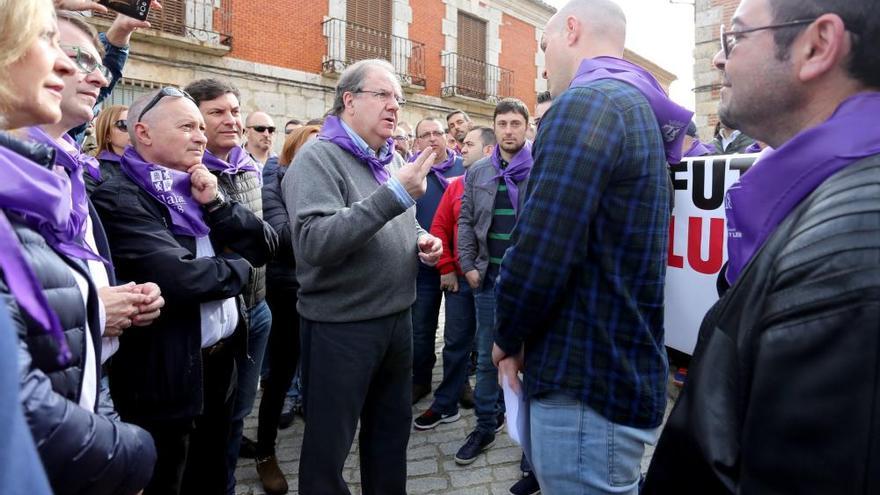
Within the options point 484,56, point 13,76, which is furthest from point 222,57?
point 13,76

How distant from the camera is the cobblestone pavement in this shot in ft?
10.6

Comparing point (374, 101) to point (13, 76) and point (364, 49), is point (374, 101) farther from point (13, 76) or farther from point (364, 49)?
point (364, 49)

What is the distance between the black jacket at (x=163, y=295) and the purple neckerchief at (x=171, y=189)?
0.04 m

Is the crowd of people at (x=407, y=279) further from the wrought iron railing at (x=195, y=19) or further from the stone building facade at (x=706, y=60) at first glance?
the stone building facade at (x=706, y=60)

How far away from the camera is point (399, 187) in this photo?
2270 millimetres

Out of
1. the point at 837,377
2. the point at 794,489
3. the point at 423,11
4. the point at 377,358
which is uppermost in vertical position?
the point at 423,11

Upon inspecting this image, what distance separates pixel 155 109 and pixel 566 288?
1898 millimetres

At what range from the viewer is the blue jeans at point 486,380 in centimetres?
367

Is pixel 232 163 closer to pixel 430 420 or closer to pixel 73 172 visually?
pixel 73 172

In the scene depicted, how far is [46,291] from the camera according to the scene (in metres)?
1.14

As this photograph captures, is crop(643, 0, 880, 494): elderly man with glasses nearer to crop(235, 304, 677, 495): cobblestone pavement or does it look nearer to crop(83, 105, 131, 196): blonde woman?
crop(235, 304, 677, 495): cobblestone pavement

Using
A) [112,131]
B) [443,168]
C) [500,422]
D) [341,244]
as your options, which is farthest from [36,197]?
[443,168]

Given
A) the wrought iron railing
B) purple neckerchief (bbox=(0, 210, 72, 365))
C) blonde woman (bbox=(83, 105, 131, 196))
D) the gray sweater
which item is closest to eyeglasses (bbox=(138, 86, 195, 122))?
the gray sweater

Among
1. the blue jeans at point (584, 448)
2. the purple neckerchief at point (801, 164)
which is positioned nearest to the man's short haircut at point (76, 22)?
the blue jeans at point (584, 448)
